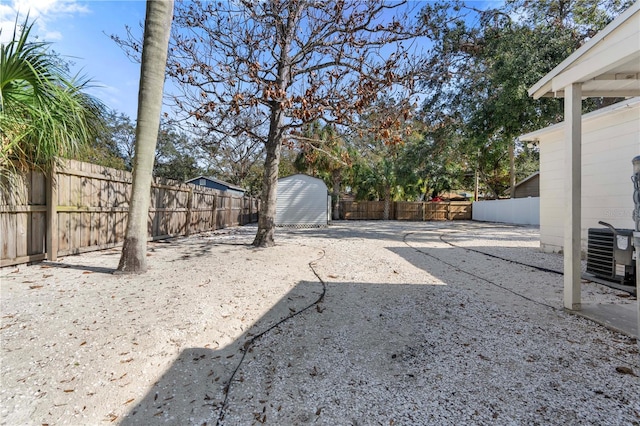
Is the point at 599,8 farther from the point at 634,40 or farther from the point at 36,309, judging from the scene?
the point at 36,309

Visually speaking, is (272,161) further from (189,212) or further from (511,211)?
(511,211)

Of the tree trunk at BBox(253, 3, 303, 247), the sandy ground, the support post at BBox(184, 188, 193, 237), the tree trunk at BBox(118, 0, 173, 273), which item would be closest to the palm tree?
the tree trunk at BBox(118, 0, 173, 273)

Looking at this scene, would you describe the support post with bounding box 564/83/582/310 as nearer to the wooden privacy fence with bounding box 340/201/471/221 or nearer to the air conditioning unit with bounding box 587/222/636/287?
the air conditioning unit with bounding box 587/222/636/287

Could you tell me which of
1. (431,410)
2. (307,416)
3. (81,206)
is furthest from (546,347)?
(81,206)

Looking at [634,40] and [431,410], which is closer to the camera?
[431,410]

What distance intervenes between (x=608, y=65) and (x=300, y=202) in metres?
13.1

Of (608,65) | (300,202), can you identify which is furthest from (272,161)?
(300,202)

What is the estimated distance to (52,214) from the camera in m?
4.86

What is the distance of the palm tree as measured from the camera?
362 cm

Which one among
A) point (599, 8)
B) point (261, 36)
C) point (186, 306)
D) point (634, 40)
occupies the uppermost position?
point (599, 8)

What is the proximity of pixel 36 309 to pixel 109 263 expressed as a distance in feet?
6.80

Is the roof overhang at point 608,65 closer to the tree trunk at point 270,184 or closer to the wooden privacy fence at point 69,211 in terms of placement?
the tree trunk at point 270,184

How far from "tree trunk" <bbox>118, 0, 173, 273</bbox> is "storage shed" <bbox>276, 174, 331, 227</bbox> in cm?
1071

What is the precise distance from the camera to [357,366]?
7.59 ft
